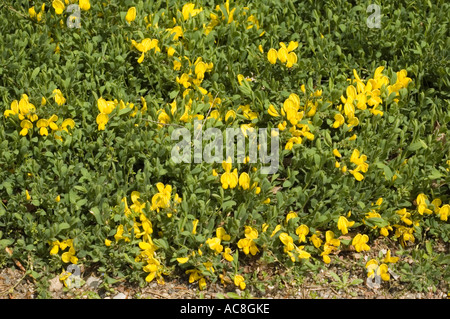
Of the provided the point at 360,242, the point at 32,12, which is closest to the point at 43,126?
the point at 32,12

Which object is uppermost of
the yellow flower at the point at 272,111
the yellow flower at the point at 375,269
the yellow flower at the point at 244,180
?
the yellow flower at the point at 272,111

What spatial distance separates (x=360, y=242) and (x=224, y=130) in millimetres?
1022

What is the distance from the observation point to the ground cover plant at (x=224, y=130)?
3262 millimetres

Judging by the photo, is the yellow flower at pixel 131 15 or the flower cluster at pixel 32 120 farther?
the yellow flower at pixel 131 15

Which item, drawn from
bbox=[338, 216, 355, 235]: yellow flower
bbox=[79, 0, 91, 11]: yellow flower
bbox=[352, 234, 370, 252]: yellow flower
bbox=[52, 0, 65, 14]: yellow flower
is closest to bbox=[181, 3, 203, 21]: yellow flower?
bbox=[79, 0, 91, 11]: yellow flower

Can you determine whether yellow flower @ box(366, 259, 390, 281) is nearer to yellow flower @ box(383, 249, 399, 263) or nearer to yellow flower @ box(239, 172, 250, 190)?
yellow flower @ box(383, 249, 399, 263)

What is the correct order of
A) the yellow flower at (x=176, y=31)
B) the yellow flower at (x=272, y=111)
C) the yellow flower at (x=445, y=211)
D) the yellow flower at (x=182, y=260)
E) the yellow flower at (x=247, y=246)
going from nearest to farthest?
1. the yellow flower at (x=182, y=260)
2. the yellow flower at (x=247, y=246)
3. the yellow flower at (x=445, y=211)
4. the yellow flower at (x=272, y=111)
5. the yellow flower at (x=176, y=31)

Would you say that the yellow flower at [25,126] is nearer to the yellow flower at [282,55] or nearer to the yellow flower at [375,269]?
the yellow flower at [282,55]

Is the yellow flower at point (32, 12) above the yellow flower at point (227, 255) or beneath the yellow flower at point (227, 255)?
above

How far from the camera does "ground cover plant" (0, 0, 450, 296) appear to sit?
3.26 metres

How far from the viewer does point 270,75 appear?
3.81m

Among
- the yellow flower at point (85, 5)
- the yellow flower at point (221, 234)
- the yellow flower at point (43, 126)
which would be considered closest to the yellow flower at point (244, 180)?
the yellow flower at point (221, 234)

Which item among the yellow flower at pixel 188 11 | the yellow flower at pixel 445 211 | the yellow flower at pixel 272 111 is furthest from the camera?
the yellow flower at pixel 188 11
